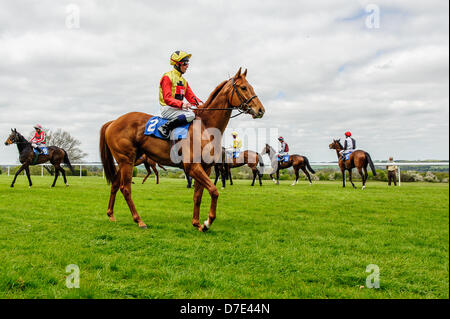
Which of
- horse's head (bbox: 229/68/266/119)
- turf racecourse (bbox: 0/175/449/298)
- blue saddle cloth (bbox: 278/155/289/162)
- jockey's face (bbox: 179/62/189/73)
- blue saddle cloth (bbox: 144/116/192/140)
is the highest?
jockey's face (bbox: 179/62/189/73)

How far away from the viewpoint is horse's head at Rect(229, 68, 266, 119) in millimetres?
5559

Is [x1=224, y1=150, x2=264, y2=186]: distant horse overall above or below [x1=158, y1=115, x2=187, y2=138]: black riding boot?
below

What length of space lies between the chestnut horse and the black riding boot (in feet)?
0.54

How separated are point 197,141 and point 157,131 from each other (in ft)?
2.64

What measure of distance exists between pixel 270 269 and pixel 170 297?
121 cm

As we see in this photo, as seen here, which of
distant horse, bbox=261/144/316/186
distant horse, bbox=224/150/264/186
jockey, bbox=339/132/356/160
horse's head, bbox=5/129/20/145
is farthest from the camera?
distant horse, bbox=261/144/316/186

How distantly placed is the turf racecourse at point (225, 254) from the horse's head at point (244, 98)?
2.07 metres

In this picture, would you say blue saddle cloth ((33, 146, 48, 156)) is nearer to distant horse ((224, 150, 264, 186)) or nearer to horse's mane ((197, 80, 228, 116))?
distant horse ((224, 150, 264, 186))

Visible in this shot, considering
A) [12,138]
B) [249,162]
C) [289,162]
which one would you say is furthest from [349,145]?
[12,138]

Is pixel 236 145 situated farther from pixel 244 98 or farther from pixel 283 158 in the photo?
pixel 244 98

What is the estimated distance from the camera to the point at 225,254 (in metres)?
4.09

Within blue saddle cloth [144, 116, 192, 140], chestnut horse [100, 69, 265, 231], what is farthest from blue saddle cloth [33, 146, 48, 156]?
blue saddle cloth [144, 116, 192, 140]

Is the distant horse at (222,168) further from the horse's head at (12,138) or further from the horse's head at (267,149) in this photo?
the horse's head at (12,138)

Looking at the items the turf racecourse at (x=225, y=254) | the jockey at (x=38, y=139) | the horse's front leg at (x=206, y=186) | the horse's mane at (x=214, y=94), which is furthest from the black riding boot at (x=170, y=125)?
the jockey at (x=38, y=139)
